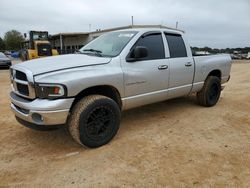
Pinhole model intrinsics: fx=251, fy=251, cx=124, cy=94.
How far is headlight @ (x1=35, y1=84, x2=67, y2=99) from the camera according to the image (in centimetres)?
343

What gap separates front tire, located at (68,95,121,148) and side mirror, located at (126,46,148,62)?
0.83m

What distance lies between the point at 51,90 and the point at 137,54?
157 centimetres

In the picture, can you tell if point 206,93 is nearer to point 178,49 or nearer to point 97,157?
point 178,49

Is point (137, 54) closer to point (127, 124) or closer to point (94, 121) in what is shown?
point (94, 121)

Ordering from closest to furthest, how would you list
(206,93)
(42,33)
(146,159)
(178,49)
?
(146,159) < (178,49) < (206,93) < (42,33)

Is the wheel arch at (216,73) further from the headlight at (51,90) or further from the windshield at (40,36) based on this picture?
the windshield at (40,36)

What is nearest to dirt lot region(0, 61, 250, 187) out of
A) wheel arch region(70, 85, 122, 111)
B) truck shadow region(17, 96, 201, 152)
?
truck shadow region(17, 96, 201, 152)

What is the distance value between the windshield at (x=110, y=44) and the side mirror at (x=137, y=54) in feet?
0.67

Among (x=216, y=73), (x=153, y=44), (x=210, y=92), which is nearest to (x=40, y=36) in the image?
(x=216, y=73)

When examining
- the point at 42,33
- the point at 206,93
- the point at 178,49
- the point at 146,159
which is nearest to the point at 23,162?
the point at 146,159

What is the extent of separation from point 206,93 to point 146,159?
3239 mm

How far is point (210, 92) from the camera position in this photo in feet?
20.5

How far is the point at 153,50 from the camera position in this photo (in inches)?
190

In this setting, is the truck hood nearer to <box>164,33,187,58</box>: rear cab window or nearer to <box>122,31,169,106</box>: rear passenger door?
<box>122,31,169,106</box>: rear passenger door
